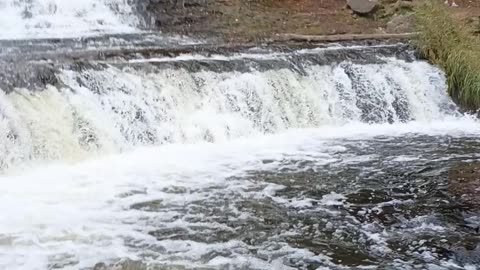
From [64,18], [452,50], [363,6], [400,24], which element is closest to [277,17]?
[363,6]

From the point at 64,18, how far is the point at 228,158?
6.32 metres

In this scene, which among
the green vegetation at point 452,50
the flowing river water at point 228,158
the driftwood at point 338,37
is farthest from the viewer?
the driftwood at point 338,37

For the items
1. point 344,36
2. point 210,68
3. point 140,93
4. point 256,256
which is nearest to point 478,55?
point 344,36

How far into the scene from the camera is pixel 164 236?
471 centimetres

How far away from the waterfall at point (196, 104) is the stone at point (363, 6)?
12.2 feet

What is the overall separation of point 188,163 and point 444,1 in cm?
867

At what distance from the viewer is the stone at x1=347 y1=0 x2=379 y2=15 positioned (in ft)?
43.7

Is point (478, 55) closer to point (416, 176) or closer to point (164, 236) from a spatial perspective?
point (416, 176)

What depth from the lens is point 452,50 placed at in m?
9.72

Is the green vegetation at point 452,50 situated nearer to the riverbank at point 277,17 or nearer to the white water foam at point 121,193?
the white water foam at point 121,193

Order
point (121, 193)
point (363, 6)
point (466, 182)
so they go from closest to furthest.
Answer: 1. point (121, 193)
2. point (466, 182)
3. point (363, 6)

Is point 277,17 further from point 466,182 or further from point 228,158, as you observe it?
point 466,182

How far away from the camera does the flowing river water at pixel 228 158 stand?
179 inches

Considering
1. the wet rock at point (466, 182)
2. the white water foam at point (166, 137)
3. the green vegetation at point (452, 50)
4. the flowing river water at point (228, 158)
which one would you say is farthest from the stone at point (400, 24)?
the wet rock at point (466, 182)
